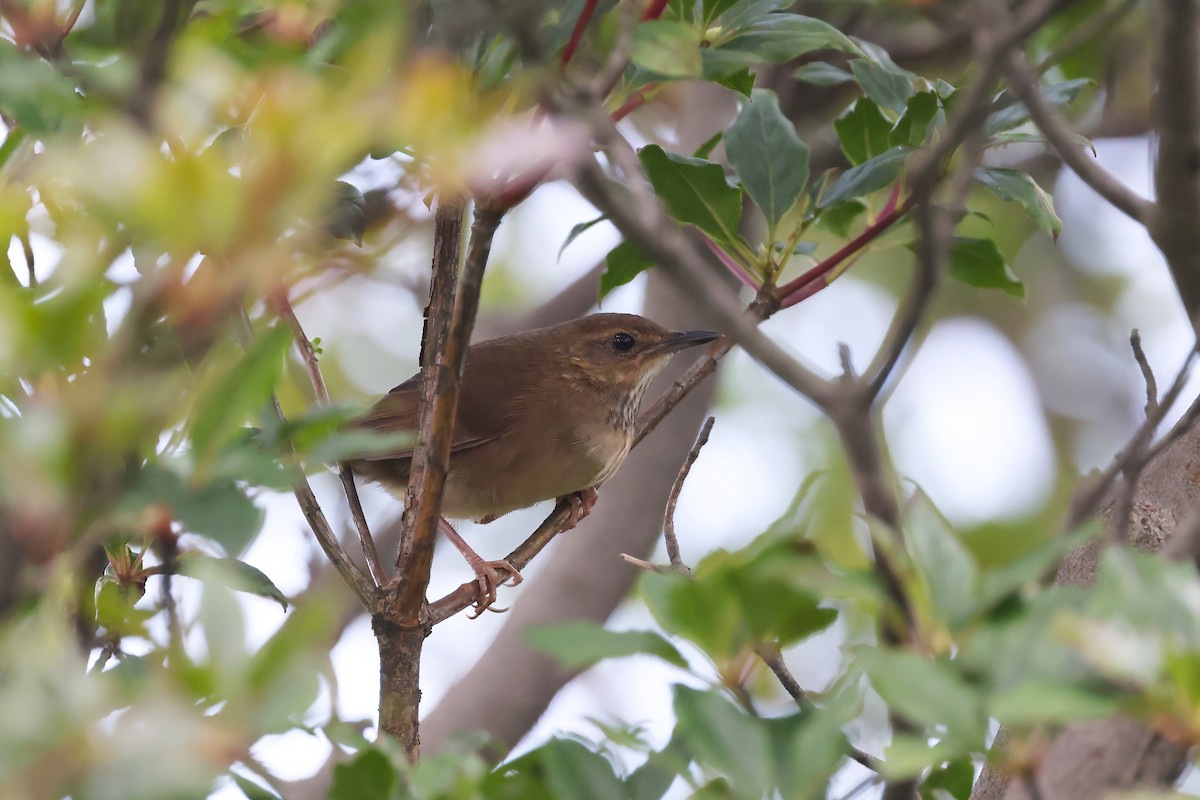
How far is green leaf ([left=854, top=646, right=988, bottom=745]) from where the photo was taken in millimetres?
1243

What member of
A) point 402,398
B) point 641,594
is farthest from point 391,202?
point 641,594

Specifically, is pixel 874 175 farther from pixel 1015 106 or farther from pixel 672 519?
pixel 672 519

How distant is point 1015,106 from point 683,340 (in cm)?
272

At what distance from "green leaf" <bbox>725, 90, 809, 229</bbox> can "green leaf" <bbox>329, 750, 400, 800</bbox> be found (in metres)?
1.55

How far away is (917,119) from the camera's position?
2.74 meters

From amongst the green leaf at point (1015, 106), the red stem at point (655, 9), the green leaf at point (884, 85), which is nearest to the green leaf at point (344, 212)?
the red stem at point (655, 9)

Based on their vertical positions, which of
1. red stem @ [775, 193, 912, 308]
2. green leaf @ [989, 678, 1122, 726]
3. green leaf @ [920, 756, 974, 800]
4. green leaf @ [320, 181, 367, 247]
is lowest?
green leaf @ [920, 756, 974, 800]

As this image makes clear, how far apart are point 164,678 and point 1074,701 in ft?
2.85

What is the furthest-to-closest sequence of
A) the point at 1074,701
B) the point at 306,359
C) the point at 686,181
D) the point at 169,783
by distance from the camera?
1. the point at 306,359
2. the point at 686,181
3. the point at 1074,701
4. the point at 169,783

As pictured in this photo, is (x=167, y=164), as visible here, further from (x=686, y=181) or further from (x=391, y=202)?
(x=391, y=202)

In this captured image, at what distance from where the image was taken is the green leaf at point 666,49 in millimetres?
1913

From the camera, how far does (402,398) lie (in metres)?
5.16

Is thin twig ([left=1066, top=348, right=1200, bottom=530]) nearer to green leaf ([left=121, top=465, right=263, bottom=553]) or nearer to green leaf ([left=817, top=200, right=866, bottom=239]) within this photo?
green leaf ([left=121, top=465, right=263, bottom=553])

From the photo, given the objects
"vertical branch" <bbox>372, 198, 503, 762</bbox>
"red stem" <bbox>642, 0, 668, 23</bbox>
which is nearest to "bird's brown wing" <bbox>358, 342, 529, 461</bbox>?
"vertical branch" <bbox>372, 198, 503, 762</bbox>
